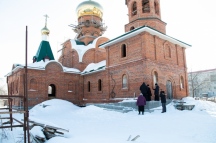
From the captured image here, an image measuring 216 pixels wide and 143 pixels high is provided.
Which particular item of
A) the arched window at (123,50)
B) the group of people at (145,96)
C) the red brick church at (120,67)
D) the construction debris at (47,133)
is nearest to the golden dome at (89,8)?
the red brick church at (120,67)

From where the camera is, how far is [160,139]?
521 cm

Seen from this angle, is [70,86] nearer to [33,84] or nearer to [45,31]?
[33,84]

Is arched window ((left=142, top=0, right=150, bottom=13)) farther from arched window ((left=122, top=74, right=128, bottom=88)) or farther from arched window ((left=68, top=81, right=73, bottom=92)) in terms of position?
arched window ((left=68, top=81, right=73, bottom=92))

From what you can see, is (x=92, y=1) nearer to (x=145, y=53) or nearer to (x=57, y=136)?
(x=145, y=53)

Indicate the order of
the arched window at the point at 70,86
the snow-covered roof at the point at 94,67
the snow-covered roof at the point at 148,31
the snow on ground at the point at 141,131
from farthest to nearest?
the arched window at the point at 70,86
the snow-covered roof at the point at 94,67
the snow-covered roof at the point at 148,31
the snow on ground at the point at 141,131

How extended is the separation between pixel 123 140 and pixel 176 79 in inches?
362

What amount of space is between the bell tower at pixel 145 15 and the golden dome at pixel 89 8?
25.4ft

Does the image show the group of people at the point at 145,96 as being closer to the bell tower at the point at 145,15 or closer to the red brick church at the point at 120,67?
the red brick church at the point at 120,67

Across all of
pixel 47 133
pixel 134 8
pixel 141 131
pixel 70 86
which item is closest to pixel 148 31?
pixel 134 8

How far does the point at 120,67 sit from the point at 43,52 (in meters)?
9.48

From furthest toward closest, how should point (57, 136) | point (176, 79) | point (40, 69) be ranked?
1. point (40, 69)
2. point (176, 79)
3. point (57, 136)

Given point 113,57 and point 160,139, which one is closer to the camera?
point 160,139

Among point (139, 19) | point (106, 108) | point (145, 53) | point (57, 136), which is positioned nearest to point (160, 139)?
point (57, 136)

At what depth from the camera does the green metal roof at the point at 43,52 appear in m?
18.4
